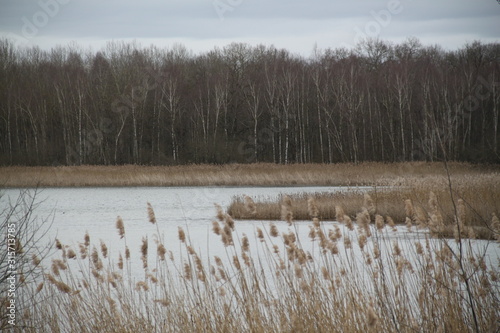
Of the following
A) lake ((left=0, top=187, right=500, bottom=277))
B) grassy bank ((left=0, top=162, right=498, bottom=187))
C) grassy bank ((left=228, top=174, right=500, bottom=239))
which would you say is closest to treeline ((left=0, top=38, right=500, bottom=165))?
grassy bank ((left=0, top=162, right=498, bottom=187))

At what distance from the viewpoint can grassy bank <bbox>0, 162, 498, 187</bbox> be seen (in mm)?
23344

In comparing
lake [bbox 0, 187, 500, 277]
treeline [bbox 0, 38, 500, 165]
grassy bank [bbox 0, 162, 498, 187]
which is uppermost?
treeline [bbox 0, 38, 500, 165]

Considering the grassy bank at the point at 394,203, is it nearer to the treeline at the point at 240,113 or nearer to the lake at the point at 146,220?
the lake at the point at 146,220

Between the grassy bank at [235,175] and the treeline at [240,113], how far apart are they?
7884 millimetres

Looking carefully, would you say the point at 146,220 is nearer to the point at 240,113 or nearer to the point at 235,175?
the point at 235,175

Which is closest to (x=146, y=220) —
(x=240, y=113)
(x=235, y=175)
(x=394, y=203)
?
(x=394, y=203)

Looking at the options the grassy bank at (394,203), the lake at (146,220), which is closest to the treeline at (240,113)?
the lake at (146,220)

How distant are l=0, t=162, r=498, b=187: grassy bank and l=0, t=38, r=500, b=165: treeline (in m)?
7.88

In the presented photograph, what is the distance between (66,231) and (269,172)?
42.7ft

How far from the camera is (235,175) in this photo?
24.2m

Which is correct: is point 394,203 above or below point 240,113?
below

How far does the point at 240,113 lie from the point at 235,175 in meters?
15.4

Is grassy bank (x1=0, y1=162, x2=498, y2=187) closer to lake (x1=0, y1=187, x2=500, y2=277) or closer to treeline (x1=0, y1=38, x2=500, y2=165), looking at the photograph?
A: lake (x1=0, y1=187, x2=500, y2=277)

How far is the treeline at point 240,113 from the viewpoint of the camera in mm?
35250
